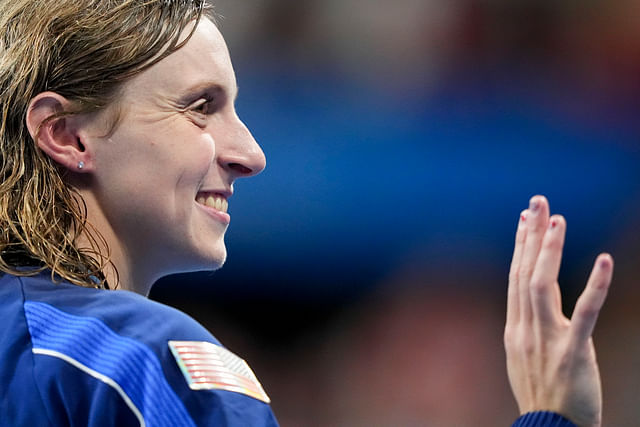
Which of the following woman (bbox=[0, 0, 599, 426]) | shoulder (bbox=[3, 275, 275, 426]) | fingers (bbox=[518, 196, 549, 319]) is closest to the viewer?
shoulder (bbox=[3, 275, 275, 426])

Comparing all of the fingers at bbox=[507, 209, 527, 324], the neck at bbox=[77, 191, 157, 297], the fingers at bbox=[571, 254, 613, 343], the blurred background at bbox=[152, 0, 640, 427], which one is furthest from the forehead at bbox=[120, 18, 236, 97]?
the blurred background at bbox=[152, 0, 640, 427]

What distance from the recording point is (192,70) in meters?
1.52

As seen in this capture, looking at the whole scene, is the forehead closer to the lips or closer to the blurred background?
the lips

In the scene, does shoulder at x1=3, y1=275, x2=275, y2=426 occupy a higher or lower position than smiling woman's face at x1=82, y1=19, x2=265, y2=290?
lower

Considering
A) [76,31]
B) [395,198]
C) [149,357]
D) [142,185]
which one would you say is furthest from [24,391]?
[395,198]

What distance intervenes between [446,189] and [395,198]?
0.26m

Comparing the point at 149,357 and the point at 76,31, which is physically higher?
the point at 76,31

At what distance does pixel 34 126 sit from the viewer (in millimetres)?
1441

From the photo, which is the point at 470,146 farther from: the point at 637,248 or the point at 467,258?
the point at 637,248

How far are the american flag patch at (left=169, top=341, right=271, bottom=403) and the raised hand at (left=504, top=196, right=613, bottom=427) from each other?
37cm

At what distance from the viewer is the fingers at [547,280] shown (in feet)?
3.77

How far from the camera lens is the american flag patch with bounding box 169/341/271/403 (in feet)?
3.59

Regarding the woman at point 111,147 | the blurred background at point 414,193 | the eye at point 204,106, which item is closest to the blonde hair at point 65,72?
the woman at point 111,147

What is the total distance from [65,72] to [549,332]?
93 centimetres
